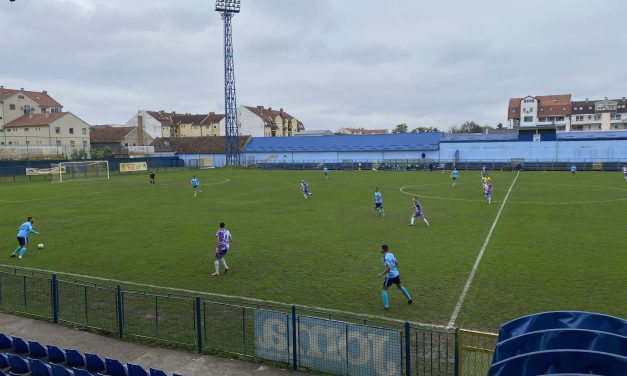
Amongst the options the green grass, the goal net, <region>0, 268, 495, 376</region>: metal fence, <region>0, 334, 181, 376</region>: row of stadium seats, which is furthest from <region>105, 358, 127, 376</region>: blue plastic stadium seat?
the goal net

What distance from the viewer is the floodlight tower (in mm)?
87938

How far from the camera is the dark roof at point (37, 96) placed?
94450 mm

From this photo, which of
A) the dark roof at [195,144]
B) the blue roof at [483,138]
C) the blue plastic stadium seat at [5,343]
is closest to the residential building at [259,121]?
the dark roof at [195,144]

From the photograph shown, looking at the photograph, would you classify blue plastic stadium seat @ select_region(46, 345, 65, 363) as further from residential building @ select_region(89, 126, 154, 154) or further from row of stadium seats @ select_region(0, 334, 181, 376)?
residential building @ select_region(89, 126, 154, 154)

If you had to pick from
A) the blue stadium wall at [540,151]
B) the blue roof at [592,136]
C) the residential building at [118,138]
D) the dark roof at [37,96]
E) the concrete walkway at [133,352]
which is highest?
the dark roof at [37,96]

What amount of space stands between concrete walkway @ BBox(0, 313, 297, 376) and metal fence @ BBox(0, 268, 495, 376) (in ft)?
0.99

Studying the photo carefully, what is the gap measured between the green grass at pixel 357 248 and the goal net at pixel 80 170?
27826 millimetres

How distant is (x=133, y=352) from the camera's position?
1136 centimetres

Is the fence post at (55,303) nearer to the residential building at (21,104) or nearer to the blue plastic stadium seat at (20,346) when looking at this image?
the blue plastic stadium seat at (20,346)

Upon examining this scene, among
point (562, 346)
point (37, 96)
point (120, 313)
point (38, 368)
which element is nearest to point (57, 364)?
point (38, 368)

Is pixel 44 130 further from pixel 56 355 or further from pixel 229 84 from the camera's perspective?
pixel 56 355

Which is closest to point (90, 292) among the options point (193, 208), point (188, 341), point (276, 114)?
point (188, 341)

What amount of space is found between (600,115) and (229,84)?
9331cm

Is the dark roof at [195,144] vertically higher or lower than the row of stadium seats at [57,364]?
higher
